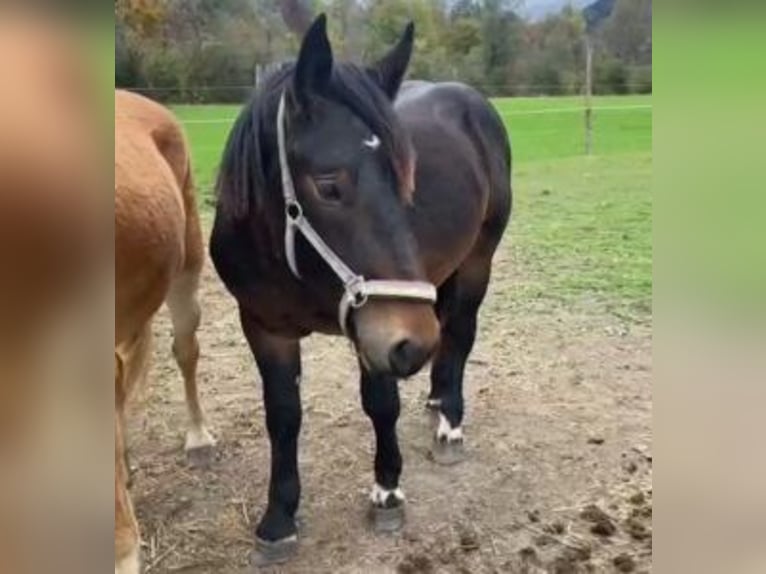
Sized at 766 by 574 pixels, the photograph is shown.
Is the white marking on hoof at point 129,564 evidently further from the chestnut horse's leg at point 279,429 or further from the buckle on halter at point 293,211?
the chestnut horse's leg at point 279,429

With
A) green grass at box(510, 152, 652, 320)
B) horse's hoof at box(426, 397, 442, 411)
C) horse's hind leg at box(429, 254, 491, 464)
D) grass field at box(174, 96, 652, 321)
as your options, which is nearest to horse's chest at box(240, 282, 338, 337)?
grass field at box(174, 96, 652, 321)

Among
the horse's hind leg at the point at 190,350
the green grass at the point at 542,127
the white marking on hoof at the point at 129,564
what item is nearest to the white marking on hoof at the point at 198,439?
the horse's hind leg at the point at 190,350

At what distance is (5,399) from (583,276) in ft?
9.36

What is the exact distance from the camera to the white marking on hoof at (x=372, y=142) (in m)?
1.02

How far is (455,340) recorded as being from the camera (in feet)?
5.88

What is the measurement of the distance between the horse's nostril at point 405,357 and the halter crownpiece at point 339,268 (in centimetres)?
6

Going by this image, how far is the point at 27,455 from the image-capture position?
12.7 inches

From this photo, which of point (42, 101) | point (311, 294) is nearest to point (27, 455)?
point (42, 101)

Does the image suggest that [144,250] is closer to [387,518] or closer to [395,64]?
[395,64]

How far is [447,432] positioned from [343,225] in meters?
0.87

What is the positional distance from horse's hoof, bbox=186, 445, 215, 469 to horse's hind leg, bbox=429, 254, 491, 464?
508mm

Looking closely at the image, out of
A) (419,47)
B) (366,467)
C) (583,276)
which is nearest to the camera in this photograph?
(366,467)

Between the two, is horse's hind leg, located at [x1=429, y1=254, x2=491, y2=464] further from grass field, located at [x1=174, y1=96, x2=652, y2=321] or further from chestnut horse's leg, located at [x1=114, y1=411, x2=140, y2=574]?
chestnut horse's leg, located at [x1=114, y1=411, x2=140, y2=574]

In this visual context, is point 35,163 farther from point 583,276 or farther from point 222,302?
point 583,276
